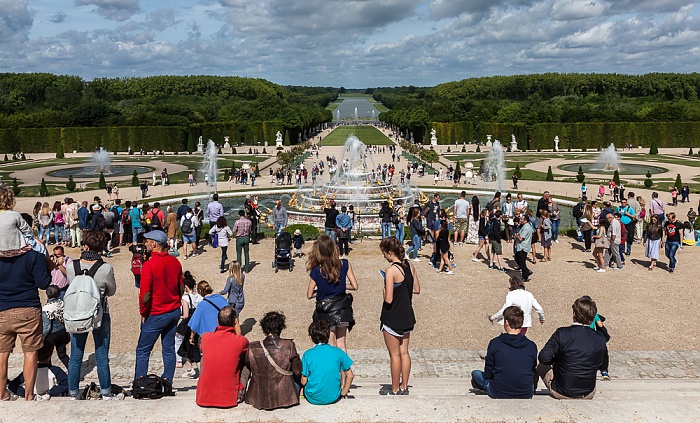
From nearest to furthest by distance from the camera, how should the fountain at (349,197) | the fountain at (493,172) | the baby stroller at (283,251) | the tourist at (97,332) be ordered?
the tourist at (97,332) → the baby stroller at (283,251) → the fountain at (349,197) → the fountain at (493,172)

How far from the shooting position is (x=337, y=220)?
16.2m

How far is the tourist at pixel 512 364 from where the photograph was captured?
5902mm

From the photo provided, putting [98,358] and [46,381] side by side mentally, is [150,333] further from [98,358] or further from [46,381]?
[46,381]

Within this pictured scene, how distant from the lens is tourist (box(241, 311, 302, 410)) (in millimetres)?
5488

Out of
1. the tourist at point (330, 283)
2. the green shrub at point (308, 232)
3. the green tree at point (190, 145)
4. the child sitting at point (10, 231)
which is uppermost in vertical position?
the green tree at point (190, 145)

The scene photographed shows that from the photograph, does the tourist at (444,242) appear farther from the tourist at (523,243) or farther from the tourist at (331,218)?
the tourist at (331,218)

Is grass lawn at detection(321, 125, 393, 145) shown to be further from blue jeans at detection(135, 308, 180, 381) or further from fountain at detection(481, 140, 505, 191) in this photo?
blue jeans at detection(135, 308, 180, 381)

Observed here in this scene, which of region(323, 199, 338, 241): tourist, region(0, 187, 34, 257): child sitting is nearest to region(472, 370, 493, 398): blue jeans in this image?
region(0, 187, 34, 257): child sitting

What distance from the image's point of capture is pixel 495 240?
14.7 meters

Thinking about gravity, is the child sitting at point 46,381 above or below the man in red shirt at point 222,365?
below

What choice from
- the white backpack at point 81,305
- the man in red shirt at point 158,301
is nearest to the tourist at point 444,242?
the man in red shirt at point 158,301

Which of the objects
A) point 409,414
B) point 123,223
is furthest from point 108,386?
point 123,223

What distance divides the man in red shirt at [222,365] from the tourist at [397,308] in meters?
1.61

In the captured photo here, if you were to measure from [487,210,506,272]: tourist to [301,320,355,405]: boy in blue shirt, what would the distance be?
9313mm
